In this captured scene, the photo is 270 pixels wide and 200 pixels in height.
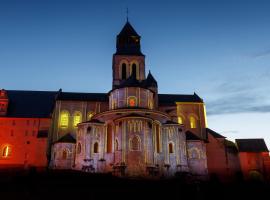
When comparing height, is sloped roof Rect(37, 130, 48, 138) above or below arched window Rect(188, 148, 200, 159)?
above

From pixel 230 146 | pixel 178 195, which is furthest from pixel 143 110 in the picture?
pixel 230 146

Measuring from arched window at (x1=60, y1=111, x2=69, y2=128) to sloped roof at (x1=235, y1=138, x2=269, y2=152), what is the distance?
36.2m

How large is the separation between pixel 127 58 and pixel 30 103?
2260 cm

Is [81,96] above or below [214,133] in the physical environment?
above

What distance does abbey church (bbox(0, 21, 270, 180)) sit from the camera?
4053 cm

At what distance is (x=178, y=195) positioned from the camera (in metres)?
23.1

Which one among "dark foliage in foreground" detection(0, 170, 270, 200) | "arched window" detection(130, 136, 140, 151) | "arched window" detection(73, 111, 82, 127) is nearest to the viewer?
"dark foliage in foreground" detection(0, 170, 270, 200)

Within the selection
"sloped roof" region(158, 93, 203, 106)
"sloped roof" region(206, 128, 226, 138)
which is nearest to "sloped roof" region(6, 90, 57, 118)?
"sloped roof" region(158, 93, 203, 106)

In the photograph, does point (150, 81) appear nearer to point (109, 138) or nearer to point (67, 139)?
point (109, 138)

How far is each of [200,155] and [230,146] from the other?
1337 cm

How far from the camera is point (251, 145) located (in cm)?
5878

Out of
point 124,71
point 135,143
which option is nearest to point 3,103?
point 124,71

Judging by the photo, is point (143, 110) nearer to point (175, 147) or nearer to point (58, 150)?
point (175, 147)

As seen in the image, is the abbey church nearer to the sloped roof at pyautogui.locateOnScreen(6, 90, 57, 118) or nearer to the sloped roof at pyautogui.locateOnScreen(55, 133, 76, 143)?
the sloped roof at pyautogui.locateOnScreen(55, 133, 76, 143)
